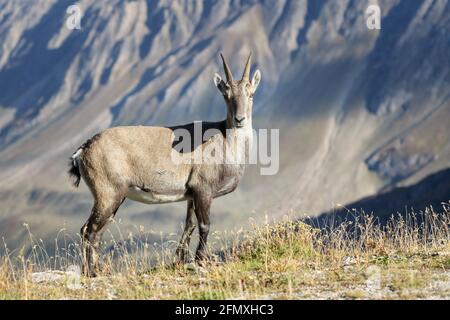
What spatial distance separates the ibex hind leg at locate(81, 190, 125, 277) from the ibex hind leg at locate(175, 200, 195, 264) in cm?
157

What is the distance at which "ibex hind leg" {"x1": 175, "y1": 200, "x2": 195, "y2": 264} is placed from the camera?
16.0 meters

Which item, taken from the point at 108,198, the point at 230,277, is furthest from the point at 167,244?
the point at 230,277

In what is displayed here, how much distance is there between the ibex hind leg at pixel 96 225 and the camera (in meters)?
15.6

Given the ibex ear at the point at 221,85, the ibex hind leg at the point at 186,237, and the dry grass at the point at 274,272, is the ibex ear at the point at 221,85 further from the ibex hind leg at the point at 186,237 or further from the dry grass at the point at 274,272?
the dry grass at the point at 274,272

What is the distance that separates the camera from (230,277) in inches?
492

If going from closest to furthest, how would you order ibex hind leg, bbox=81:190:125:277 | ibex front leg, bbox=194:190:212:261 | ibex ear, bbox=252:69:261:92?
ibex hind leg, bbox=81:190:125:277 → ibex front leg, bbox=194:190:212:261 → ibex ear, bbox=252:69:261:92

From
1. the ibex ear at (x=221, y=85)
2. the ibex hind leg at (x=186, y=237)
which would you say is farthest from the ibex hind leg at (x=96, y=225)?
the ibex ear at (x=221, y=85)

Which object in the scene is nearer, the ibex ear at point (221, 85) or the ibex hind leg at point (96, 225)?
the ibex hind leg at point (96, 225)

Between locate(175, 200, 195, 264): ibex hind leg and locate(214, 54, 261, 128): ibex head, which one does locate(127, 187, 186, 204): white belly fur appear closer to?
locate(175, 200, 195, 264): ibex hind leg

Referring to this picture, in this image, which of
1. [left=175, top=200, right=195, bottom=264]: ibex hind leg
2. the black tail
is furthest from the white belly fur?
the black tail

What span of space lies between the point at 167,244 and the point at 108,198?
1.60 metres

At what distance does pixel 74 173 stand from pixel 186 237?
9.11ft

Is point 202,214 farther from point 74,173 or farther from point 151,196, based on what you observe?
point 74,173
